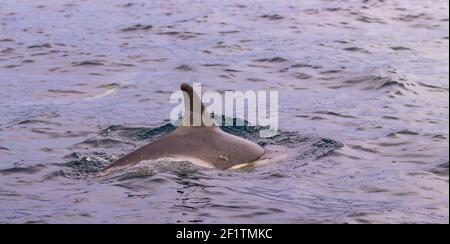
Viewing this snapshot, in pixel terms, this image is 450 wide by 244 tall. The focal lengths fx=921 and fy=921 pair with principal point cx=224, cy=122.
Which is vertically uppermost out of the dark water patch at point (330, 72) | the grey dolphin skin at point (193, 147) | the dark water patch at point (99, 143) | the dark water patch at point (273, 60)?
the grey dolphin skin at point (193, 147)

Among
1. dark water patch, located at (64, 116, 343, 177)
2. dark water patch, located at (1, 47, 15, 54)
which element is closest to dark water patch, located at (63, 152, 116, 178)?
dark water patch, located at (64, 116, 343, 177)

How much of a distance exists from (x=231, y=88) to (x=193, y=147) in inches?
311

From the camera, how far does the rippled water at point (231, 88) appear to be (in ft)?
41.6

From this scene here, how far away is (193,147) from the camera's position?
14.0 metres

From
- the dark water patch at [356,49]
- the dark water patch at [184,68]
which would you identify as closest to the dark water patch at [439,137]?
the dark water patch at [184,68]

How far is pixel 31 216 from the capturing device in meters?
12.2

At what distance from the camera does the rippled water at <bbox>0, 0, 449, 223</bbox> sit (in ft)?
41.6

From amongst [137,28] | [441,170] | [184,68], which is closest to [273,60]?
[184,68]

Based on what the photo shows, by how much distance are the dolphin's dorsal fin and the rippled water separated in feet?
2.48

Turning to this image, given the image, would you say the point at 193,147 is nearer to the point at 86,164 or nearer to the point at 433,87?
the point at 86,164

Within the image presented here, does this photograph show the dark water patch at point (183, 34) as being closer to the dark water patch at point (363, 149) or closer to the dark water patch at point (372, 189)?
the dark water patch at point (363, 149)

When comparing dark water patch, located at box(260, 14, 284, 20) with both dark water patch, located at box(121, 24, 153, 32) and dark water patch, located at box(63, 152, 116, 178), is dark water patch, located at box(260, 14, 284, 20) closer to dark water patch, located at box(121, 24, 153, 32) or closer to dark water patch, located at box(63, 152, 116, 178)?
dark water patch, located at box(121, 24, 153, 32)
